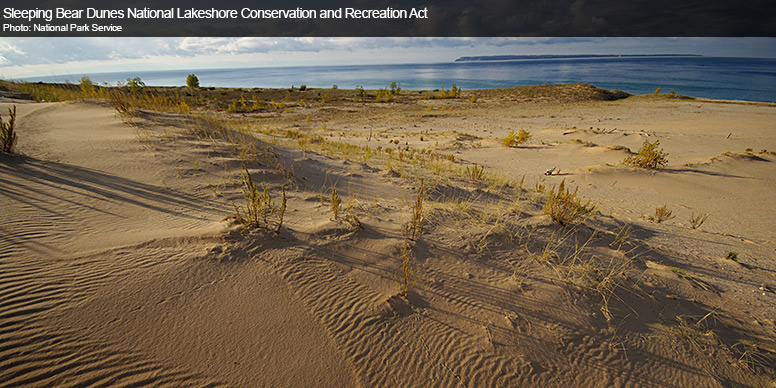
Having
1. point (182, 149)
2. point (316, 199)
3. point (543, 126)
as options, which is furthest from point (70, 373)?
point (543, 126)

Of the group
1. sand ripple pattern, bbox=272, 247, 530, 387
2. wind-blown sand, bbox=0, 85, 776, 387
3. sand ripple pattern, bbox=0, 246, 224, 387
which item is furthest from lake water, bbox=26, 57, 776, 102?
sand ripple pattern, bbox=272, 247, 530, 387

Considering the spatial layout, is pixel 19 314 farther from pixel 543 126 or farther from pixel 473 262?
pixel 543 126

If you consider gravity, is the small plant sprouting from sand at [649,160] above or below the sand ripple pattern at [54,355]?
above

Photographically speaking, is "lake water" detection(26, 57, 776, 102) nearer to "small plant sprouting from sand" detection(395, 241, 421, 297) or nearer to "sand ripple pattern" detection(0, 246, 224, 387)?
"sand ripple pattern" detection(0, 246, 224, 387)

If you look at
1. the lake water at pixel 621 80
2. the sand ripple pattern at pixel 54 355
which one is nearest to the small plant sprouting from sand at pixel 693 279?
the sand ripple pattern at pixel 54 355

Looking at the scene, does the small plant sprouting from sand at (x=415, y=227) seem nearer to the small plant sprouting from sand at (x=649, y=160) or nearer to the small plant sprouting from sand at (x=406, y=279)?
the small plant sprouting from sand at (x=406, y=279)

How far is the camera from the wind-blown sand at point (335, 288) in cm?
194

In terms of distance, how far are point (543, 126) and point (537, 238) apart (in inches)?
695

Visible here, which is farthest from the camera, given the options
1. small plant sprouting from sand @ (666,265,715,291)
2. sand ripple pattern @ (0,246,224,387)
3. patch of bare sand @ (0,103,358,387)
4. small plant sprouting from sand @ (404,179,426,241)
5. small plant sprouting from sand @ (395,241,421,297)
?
small plant sprouting from sand @ (404,179,426,241)

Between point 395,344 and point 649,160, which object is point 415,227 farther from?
point 649,160

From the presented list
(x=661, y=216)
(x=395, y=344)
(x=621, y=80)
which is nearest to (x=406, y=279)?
(x=395, y=344)

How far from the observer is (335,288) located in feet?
8.48

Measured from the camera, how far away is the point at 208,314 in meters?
2.19

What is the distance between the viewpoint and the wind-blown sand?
194 cm
